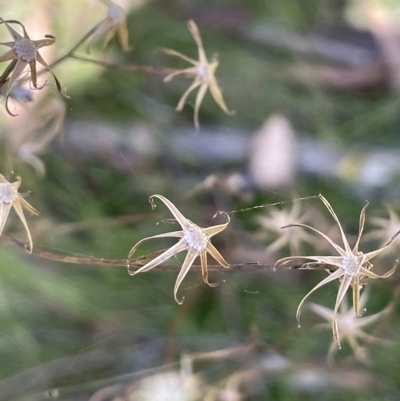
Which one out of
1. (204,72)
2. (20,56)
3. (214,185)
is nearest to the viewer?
(20,56)

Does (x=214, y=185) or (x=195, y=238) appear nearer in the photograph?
(x=195, y=238)

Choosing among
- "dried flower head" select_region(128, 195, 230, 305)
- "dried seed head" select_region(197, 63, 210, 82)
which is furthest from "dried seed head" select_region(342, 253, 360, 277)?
"dried seed head" select_region(197, 63, 210, 82)

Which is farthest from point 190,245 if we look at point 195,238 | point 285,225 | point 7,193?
point 285,225

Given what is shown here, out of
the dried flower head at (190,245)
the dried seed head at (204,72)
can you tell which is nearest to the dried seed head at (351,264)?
the dried flower head at (190,245)

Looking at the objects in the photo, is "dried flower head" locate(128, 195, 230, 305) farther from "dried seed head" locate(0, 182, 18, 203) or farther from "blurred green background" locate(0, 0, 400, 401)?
"blurred green background" locate(0, 0, 400, 401)

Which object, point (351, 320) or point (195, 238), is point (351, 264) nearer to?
point (195, 238)

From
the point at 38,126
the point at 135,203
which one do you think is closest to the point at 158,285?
the point at 135,203
